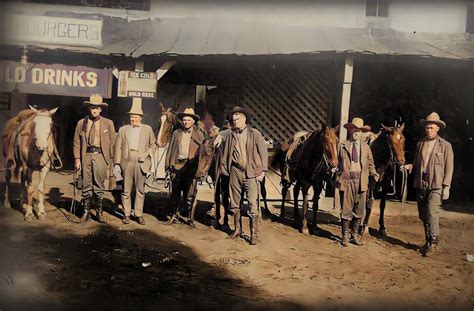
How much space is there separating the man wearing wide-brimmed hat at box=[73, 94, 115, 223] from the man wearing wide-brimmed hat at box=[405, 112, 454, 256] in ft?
15.3

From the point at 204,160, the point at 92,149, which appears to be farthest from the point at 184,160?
the point at 92,149

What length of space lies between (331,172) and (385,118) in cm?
394

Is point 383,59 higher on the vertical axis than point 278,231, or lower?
higher

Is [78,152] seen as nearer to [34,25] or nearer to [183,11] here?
[34,25]

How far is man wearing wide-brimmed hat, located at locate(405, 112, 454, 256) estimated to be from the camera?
20.2 feet

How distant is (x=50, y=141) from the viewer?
21.9 feet

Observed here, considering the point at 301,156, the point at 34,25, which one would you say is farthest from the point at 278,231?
the point at 34,25

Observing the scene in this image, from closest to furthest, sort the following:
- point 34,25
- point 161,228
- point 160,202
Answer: point 161,228
point 34,25
point 160,202

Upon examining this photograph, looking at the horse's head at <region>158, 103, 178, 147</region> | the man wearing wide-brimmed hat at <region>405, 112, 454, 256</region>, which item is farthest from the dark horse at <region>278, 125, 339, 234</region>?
the horse's head at <region>158, 103, 178, 147</region>

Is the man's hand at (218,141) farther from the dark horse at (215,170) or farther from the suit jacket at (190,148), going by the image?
the suit jacket at (190,148)

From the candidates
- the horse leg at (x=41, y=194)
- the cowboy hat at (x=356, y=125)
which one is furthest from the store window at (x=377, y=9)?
the horse leg at (x=41, y=194)

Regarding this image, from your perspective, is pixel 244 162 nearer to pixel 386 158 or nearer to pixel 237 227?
pixel 237 227

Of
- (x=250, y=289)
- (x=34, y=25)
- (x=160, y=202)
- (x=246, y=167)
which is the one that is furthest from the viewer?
(x=160, y=202)

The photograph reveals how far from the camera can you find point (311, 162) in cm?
726
